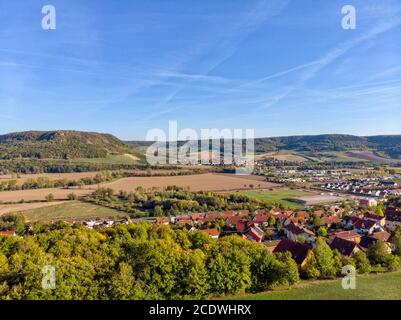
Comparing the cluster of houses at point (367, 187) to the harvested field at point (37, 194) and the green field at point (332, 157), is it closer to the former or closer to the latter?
the harvested field at point (37, 194)

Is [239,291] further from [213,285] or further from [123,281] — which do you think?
[123,281]

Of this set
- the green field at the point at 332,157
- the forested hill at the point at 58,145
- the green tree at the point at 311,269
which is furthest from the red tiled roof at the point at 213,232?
the green field at the point at 332,157

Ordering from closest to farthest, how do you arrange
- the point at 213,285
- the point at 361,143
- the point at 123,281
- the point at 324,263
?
the point at 123,281, the point at 213,285, the point at 324,263, the point at 361,143

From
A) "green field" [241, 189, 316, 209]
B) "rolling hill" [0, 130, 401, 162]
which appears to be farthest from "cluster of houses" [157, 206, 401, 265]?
"rolling hill" [0, 130, 401, 162]

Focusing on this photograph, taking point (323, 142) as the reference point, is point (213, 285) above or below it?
below
